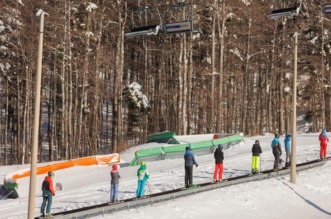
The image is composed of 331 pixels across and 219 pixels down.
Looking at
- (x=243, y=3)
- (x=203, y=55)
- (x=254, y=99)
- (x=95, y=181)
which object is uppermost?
(x=243, y=3)

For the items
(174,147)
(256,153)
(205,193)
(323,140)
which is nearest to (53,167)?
(174,147)

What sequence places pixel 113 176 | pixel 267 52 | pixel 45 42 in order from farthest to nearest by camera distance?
pixel 267 52, pixel 45 42, pixel 113 176

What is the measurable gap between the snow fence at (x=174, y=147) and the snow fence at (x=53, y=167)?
1782mm

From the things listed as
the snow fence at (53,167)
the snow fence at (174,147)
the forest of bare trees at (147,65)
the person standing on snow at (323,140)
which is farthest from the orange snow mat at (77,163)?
the person standing on snow at (323,140)

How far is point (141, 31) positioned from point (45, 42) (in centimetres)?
2267

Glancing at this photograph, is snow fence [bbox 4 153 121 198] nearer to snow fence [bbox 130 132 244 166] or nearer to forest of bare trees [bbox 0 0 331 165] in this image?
snow fence [bbox 130 132 244 166]

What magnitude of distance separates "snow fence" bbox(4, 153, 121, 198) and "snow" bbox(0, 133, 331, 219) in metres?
0.41

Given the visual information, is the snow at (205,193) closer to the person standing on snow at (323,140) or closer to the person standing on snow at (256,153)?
the person standing on snow at (256,153)

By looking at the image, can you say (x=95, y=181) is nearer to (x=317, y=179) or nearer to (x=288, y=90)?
(x=317, y=179)

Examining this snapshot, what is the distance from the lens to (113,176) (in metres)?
21.3

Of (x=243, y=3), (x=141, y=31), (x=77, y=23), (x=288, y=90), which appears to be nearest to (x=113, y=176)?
(x=141, y=31)

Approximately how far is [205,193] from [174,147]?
1240 centimetres

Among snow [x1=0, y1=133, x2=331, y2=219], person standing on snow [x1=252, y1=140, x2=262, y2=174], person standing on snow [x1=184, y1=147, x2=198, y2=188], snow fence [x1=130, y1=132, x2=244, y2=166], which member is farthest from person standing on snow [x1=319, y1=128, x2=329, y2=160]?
person standing on snow [x1=184, y1=147, x2=198, y2=188]

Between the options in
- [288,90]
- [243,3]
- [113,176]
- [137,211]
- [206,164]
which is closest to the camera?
[137,211]
